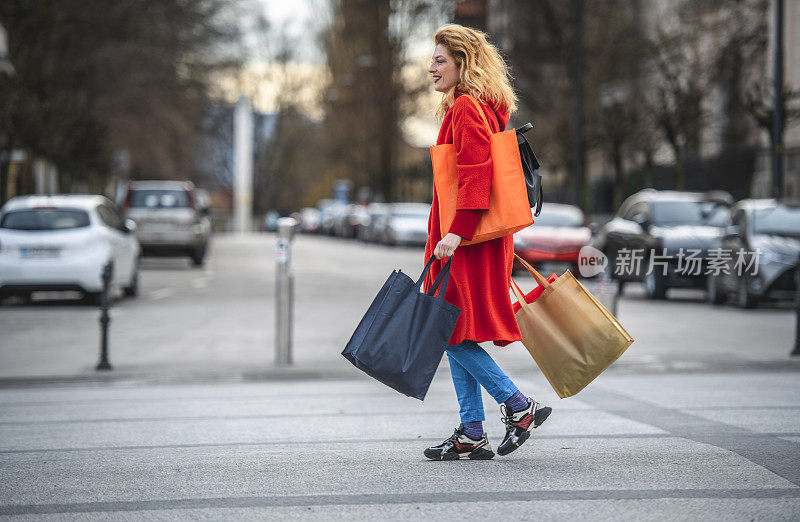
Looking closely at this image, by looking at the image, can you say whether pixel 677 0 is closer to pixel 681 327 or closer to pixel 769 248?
pixel 769 248

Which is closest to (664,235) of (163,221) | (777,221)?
(777,221)

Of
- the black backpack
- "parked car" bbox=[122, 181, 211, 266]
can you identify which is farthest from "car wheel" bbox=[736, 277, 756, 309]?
"parked car" bbox=[122, 181, 211, 266]

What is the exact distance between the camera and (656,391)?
362 inches

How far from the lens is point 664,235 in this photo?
1966cm

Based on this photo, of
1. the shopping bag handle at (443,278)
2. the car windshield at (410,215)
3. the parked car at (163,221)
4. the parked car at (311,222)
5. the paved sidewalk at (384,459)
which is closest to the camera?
the paved sidewalk at (384,459)

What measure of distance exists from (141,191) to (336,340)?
54.9 ft

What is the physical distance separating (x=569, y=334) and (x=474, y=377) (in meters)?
0.53

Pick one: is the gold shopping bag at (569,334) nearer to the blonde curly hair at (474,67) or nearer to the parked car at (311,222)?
the blonde curly hair at (474,67)

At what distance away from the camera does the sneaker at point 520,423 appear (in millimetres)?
5984

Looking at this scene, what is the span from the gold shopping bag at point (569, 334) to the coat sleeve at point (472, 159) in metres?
0.55

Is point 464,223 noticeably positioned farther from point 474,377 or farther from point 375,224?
point 375,224

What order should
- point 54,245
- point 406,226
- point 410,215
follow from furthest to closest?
point 410,215, point 406,226, point 54,245

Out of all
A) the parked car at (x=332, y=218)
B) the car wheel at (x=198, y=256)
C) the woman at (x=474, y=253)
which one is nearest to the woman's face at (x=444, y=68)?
the woman at (x=474, y=253)

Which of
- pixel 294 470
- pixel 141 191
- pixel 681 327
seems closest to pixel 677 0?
pixel 141 191
